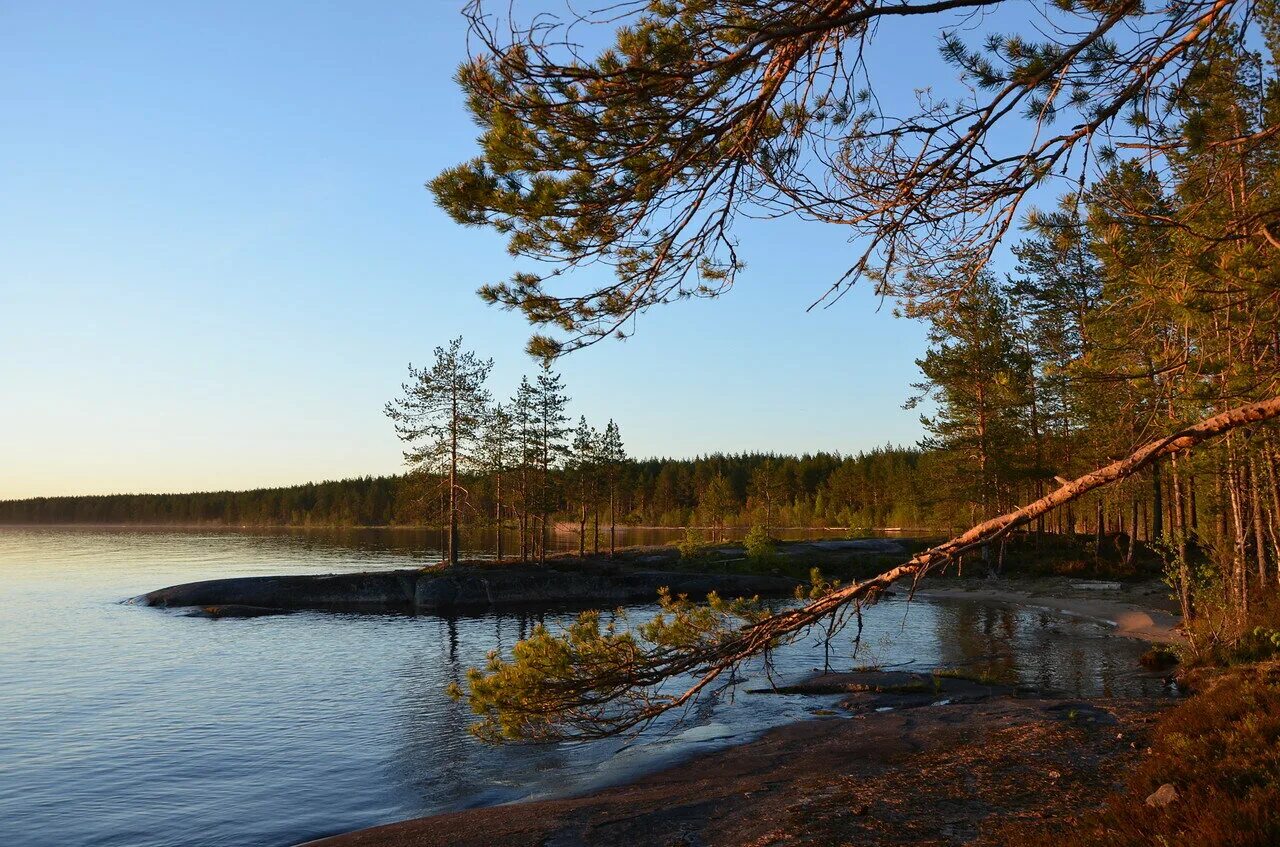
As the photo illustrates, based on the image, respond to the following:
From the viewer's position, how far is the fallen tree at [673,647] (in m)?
5.36

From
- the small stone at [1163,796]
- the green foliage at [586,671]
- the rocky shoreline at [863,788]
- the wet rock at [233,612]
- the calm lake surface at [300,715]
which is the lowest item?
the wet rock at [233,612]

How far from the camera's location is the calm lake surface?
1127cm

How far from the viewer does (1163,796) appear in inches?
266

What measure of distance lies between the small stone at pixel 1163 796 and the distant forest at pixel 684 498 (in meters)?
33.7

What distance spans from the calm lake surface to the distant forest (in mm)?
14708

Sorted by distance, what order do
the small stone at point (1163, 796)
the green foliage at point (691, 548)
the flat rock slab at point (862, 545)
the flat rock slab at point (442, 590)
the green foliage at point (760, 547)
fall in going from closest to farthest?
the small stone at point (1163, 796) → the flat rock slab at point (442, 590) → the green foliage at point (760, 547) → the green foliage at point (691, 548) → the flat rock slab at point (862, 545)

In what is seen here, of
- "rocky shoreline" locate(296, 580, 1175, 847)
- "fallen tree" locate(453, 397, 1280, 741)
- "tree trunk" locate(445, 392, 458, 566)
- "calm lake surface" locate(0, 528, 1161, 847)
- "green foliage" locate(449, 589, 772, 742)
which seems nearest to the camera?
"fallen tree" locate(453, 397, 1280, 741)

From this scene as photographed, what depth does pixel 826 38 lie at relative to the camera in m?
6.01

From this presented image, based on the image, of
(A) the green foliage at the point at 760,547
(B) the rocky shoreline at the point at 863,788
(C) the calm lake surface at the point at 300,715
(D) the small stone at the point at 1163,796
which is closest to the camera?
(D) the small stone at the point at 1163,796

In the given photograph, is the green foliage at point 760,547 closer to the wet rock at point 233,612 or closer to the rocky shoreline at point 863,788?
the wet rock at point 233,612

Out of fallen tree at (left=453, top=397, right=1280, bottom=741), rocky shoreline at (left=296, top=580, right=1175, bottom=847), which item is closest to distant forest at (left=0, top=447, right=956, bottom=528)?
rocky shoreline at (left=296, top=580, right=1175, bottom=847)

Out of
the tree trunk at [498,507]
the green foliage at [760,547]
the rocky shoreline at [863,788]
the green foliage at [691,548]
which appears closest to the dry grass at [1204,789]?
the rocky shoreline at [863,788]

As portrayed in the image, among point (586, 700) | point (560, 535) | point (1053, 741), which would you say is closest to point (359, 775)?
point (586, 700)

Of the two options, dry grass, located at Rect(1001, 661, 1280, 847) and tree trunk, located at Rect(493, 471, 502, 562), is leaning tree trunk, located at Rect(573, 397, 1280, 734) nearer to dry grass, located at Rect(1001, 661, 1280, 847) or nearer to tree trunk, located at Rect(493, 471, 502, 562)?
dry grass, located at Rect(1001, 661, 1280, 847)
